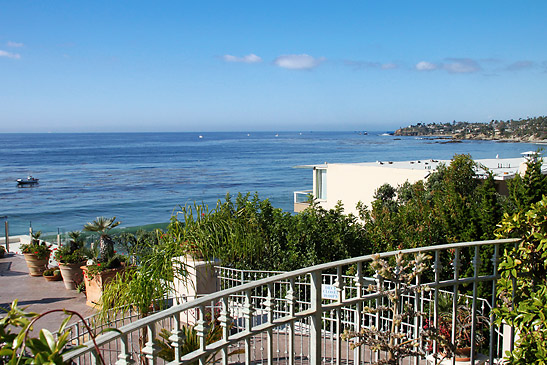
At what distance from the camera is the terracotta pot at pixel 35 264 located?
12.4 m

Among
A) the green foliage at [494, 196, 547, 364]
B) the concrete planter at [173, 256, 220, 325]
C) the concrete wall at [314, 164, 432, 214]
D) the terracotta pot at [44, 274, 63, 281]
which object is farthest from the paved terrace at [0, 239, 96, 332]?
the concrete wall at [314, 164, 432, 214]

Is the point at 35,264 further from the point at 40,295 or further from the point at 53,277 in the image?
the point at 40,295

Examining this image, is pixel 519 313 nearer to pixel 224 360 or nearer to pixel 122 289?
pixel 224 360

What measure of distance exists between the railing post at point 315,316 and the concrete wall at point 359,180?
2269 cm

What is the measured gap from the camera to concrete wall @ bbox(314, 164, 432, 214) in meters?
25.5

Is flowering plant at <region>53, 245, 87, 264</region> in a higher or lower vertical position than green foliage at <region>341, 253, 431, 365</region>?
lower

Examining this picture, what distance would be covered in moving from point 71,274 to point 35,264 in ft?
7.23

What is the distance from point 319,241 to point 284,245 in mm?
695

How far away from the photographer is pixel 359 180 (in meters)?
27.2

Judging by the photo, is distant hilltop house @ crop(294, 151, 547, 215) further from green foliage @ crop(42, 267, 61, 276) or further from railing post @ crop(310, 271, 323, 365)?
railing post @ crop(310, 271, 323, 365)

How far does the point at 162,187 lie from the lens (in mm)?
60125

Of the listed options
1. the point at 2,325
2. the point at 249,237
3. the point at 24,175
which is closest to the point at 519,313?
the point at 2,325

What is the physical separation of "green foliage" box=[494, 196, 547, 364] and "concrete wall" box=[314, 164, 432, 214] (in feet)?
71.4

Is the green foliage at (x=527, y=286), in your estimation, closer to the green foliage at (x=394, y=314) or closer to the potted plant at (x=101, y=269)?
the green foliage at (x=394, y=314)
